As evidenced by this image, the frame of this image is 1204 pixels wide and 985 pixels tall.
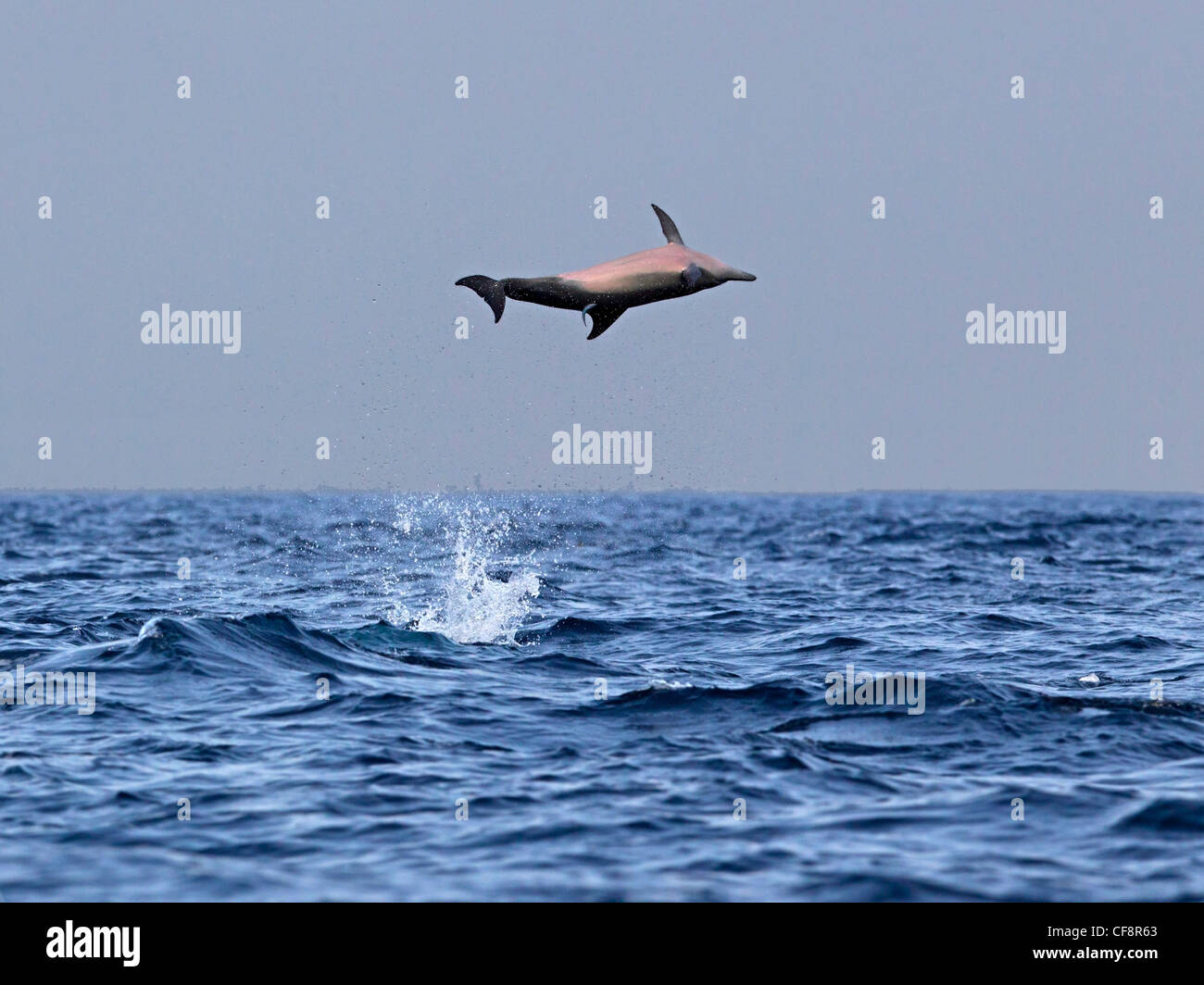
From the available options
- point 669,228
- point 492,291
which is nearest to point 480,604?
point 669,228

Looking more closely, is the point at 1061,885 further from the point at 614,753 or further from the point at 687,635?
the point at 687,635

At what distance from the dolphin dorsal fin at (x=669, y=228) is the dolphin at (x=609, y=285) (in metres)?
0.71

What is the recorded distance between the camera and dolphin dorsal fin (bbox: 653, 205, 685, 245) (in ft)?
42.9

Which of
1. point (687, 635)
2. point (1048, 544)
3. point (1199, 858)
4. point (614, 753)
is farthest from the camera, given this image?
point (1048, 544)

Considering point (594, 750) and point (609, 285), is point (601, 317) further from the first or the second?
point (594, 750)

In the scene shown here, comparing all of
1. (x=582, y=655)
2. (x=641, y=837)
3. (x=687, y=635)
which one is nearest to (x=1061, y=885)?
(x=641, y=837)

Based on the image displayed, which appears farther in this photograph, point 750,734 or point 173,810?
point 750,734

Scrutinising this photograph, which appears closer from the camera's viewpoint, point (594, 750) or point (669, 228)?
point (594, 750)

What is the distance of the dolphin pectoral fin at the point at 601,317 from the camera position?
11.8 meters

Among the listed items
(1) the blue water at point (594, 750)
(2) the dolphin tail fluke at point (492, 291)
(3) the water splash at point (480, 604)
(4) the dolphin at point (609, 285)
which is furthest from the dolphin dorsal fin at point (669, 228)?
(3) the water splash at point (480, 604)

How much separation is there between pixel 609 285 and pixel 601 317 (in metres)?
0.33

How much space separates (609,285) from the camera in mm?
11648
